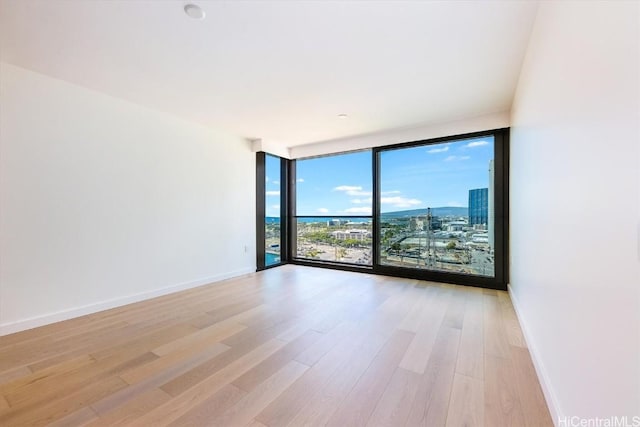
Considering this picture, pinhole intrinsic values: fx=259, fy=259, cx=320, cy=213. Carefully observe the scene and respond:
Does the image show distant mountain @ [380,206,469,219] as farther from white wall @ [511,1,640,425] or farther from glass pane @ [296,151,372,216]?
white wall @ [511,1,640,425]

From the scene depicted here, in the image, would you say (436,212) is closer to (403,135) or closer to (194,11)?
(403,135)

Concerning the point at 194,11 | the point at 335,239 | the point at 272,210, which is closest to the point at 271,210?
the point at 272,210

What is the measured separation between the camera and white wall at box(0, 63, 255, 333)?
229 centimetres

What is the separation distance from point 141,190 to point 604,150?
3.86m

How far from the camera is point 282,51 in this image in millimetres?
2078

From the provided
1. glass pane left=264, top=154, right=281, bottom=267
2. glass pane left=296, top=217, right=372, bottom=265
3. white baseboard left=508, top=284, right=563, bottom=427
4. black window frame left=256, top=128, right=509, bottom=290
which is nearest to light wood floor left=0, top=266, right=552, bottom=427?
white baseboard left=508, top=284, right=563, bottom=427

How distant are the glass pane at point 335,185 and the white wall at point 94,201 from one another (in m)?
1.77

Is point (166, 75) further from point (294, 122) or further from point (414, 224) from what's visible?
point (414, 224)

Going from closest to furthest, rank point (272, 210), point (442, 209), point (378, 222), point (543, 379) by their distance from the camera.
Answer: point (543, 379) → point (442, 209) → point (378, 222) → point (272, 210)

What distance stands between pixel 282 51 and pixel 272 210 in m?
3.32

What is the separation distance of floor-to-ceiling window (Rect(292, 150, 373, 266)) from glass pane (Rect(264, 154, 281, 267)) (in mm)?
385

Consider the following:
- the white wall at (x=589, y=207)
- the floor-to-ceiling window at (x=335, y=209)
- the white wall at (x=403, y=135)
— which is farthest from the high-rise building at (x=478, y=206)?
the white wall at (x=589, y=207)

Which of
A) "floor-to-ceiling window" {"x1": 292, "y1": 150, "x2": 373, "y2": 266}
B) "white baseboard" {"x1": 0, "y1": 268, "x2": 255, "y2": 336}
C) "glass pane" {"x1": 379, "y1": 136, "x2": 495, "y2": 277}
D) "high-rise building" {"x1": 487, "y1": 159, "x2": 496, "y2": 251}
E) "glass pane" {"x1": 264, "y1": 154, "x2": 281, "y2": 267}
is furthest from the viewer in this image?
"glass pane" {"x1": 264, "y1": 154, "x2": 281, "y2": 267}

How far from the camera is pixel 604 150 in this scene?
84 centimetres
